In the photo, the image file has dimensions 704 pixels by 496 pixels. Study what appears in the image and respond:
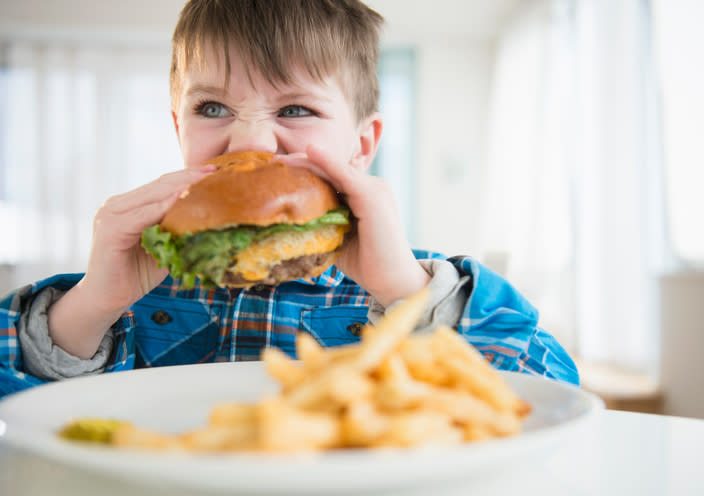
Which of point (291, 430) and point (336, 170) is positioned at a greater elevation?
point (336, 170)

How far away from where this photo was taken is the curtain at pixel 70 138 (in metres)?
8.64

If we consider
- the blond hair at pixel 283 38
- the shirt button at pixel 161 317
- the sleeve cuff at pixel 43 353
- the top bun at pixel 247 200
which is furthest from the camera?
the shirt button at pixel 161 317

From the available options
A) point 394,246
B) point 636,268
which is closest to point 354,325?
point 394,246

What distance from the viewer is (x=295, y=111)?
146cm

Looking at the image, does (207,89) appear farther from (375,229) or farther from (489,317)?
(489,317)

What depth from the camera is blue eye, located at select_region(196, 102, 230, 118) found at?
1454 millimetres

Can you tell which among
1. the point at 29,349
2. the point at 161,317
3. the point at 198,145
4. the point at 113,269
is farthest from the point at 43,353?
the point at 198,145

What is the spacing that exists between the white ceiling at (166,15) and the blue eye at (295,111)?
21.3 ft

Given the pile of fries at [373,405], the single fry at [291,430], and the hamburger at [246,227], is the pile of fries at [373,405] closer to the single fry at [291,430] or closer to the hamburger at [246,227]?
the single fry at [291,430]

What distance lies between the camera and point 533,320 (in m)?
1.19

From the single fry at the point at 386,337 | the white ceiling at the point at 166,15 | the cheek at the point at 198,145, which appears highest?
the white ceiling at the point at 166,15

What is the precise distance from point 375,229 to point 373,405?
58cm

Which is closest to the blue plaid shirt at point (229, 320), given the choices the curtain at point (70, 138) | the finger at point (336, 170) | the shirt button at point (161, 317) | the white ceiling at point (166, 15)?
the shirt button at point (161, 317)

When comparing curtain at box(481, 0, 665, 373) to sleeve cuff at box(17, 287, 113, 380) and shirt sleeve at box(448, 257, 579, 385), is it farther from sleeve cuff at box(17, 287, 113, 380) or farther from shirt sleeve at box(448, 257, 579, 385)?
sleeve cuff at box(17, 287, 113, 380)
